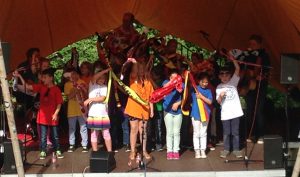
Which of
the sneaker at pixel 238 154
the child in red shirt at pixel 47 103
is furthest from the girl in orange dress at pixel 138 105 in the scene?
the sneaker at pixel 238 154

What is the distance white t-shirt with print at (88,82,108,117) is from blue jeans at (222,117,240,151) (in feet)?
6.14

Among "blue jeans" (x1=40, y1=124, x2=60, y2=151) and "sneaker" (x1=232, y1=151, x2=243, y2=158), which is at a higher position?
"blue jeans" (x1=40, y1=124, x2=60, y2=151)

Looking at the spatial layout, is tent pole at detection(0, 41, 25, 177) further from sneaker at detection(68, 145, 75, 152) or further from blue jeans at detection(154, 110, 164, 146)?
blue jeans at detection(154, 110, 164, 146)

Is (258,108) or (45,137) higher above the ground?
(258,108)

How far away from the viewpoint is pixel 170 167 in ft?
30.4

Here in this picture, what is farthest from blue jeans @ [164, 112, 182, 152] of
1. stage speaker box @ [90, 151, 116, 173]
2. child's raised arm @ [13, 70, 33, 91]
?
child's raised arm @ [13, 70, 33, 91]

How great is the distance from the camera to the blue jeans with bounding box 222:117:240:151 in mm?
9648

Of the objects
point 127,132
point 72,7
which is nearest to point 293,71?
point 127,132

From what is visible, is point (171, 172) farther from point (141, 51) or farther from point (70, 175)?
point (141, 51)

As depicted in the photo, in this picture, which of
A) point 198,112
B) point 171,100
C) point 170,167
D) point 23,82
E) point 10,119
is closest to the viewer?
point 10,119

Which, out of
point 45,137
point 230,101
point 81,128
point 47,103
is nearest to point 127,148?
point 81,128

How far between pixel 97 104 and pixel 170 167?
1.44 m

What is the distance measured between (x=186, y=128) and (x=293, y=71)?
222 cm

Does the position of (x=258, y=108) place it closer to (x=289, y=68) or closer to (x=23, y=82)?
(x=289, y=68)
